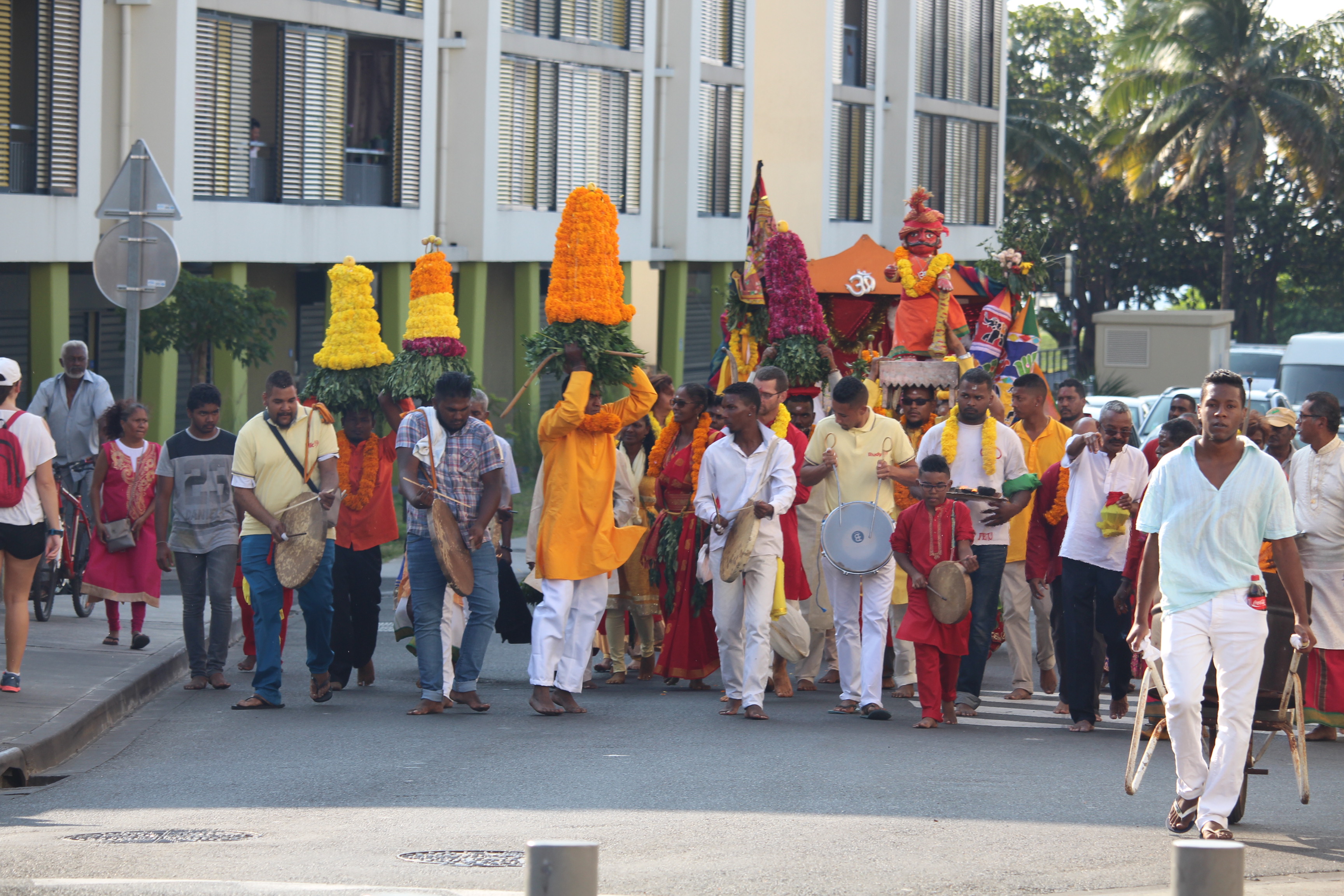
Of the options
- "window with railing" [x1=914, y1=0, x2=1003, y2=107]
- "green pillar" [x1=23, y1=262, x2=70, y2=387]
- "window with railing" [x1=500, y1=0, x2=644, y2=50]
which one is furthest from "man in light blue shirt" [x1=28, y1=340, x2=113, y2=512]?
"window with railing" [x1=914, y1=0, x2=1003, y2=107]

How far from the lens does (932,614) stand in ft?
33.5

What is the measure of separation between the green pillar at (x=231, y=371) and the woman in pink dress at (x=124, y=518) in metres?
11.2

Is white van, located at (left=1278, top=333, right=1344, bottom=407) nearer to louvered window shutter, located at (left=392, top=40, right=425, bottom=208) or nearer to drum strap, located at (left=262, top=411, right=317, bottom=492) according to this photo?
louvered window shutter, located at (left=392, top=40, right=425, bottom=208)

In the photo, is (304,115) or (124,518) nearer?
(124,518)

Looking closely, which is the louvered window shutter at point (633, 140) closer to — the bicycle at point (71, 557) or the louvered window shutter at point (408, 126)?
the louvered window shutter at point (408, 126)

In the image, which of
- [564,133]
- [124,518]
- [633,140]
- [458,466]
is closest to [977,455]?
[458,466]

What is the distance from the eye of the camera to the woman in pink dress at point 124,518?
12.6m

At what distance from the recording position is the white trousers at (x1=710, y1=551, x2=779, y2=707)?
10.3 m

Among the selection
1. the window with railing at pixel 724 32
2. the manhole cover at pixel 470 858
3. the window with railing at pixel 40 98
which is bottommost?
the manhole cover at pixel 470 858

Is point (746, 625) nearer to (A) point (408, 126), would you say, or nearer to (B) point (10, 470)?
A: (B) point (10, 470)

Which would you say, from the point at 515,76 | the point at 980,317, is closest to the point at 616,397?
the point at 515,76

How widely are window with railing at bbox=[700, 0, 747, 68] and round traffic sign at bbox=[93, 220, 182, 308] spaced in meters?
22.5

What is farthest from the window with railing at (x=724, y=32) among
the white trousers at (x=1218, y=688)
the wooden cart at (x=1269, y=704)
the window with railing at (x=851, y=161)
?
the white trousers at (x=1218, y=688)

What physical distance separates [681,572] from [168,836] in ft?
14.8
